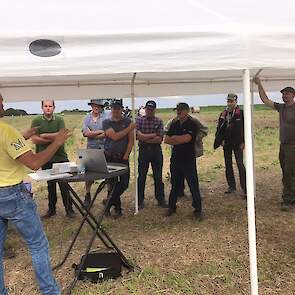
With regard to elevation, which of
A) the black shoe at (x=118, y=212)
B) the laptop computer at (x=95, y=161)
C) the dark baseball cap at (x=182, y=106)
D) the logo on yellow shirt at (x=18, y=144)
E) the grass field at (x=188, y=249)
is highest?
the dark baseball cap at (x=182, y=106)

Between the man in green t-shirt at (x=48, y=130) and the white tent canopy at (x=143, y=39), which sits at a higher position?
the white tent canopy at (x=143, y=39)

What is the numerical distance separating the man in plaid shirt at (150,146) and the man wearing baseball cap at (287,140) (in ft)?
5.41

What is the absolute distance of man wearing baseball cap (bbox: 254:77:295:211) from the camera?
5816 mm

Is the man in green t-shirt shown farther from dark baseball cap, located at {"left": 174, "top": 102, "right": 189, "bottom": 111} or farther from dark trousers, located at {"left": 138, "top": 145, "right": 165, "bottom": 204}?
dark baseball cap, located at {"left": 174, "top": 102, "right": 189, "bottom": 111}

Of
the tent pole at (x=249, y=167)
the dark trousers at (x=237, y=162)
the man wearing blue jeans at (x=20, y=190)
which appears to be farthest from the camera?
the dark trousers at (x=237, y=162)

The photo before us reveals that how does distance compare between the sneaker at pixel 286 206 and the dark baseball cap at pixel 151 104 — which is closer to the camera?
the sneaker at pixel 286 206

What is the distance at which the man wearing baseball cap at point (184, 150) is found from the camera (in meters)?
5.41

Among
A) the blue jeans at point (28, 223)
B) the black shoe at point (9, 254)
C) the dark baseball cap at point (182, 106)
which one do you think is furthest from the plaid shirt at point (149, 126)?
the blue jeans at point (28, 223)

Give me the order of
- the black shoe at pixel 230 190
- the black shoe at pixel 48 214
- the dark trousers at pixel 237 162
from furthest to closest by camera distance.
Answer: the black shoe at pixel 230 190 → the dark trousers at pixel 237 162 → the black shoe at pixel 48 214

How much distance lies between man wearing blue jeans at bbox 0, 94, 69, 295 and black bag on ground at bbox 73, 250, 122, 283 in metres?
0.74

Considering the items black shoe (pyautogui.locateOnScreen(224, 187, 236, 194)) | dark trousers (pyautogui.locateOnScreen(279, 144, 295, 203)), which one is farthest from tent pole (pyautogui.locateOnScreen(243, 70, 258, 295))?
black shoe (pyautogui.locateOnScreen(224, 187, 236, 194))

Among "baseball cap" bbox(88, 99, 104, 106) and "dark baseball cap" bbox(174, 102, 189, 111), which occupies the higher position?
"baseball cap" bbox(88, 99, 104, 106)

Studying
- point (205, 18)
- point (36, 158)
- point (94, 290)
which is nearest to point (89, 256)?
point (94, 290)

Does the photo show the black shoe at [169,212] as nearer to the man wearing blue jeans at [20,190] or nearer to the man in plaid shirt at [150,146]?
the man in plaid shirt at [150,146]
